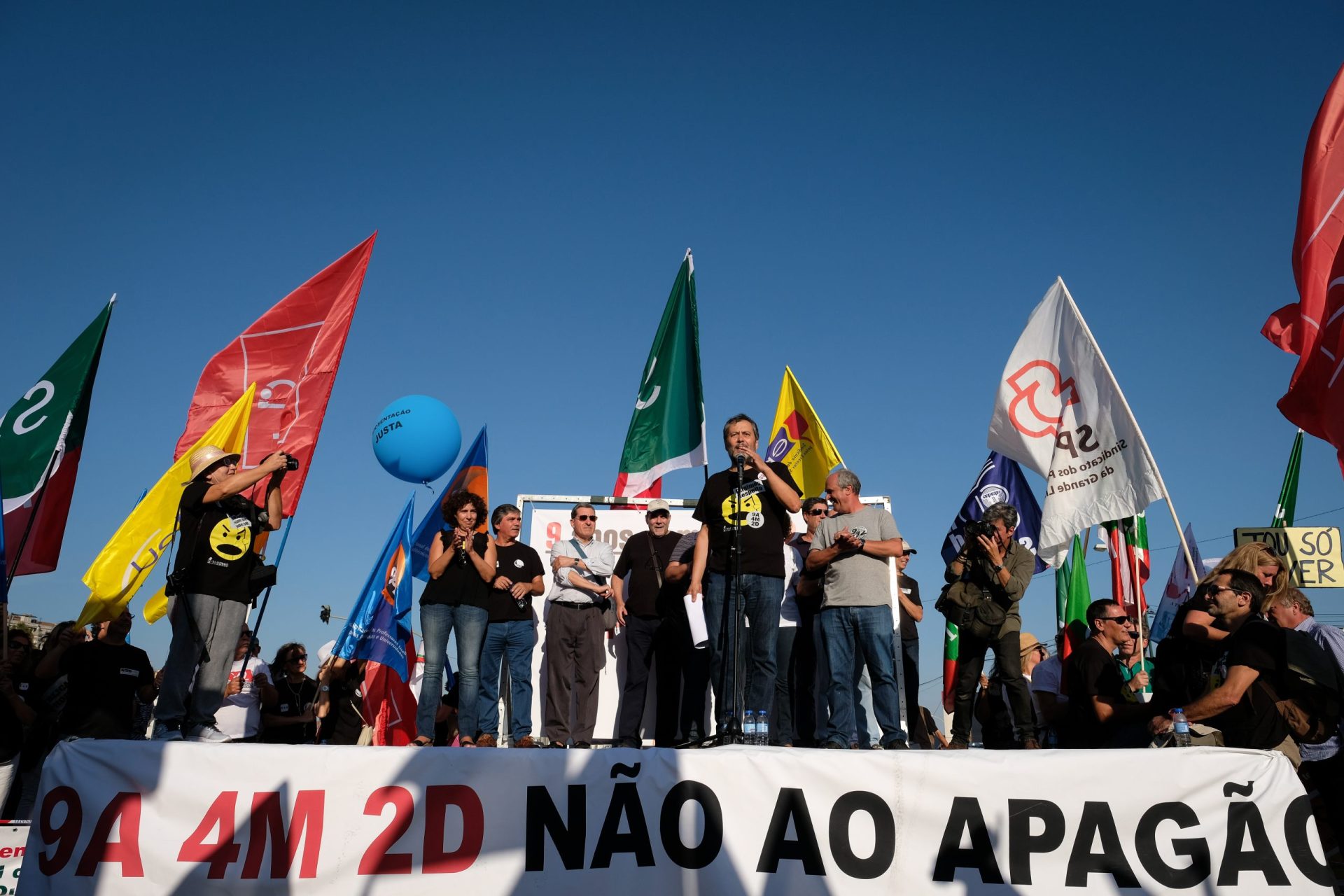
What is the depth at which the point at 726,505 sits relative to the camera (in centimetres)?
662

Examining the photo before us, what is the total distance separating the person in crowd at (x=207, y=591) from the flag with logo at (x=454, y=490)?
453 centimetres

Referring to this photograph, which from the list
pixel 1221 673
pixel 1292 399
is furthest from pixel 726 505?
pixel 1292 399

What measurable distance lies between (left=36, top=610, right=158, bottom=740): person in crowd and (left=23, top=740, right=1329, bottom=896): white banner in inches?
105

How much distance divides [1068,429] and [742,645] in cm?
404

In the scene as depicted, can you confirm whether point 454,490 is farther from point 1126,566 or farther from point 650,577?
point 1126,566

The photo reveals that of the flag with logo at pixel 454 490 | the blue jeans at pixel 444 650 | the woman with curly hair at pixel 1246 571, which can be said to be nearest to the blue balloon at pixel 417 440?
the flag with logo at pixel 454 490

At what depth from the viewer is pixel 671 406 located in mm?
8844

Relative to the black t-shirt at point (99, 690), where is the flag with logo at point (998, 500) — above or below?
above

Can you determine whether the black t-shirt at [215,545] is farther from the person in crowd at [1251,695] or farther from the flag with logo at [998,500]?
the flag with logo at [998,500]

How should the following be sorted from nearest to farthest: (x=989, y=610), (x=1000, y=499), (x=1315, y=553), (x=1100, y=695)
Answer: (x=1100, y=695)
(x=989, y=610)
(x=1000, y=499)
(x=1315, y=553)

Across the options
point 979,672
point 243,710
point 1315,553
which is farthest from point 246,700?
point 1315,553

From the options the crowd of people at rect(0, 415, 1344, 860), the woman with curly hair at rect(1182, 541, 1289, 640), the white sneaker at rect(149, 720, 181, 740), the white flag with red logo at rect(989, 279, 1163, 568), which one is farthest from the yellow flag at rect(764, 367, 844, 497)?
the white sneaker at rect(149, 720, 181, 740)

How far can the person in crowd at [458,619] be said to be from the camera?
701 centimetres

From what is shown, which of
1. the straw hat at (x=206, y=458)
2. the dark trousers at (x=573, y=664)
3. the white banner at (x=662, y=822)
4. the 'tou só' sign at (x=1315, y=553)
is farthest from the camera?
the 'tou só' sign at (x=1315, y=553)
